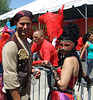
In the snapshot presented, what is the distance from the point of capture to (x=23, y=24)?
5.64ft

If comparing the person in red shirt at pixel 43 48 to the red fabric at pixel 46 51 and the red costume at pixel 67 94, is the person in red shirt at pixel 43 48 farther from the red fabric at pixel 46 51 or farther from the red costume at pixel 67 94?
the red costume at pixel 67 94

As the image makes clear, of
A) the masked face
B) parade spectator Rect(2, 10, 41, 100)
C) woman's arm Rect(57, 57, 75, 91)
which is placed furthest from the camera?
the masked face

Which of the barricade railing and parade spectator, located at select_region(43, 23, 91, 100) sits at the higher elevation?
parade spectator, located at select_region(43, 23, 91, 100)

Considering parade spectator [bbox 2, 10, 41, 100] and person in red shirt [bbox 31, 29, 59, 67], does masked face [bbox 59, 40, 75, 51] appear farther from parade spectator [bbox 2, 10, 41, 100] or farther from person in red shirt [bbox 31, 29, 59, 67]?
person in red shirt [bbox 31, 29, 59, 67]

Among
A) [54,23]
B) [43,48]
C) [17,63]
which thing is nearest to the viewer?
[17,63]

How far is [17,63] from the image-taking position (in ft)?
5.36

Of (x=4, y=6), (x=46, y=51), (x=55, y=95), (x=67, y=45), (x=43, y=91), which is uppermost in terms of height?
(x=4, y=6)

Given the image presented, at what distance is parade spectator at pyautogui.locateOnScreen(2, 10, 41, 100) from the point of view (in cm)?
156

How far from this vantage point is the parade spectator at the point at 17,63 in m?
1.56

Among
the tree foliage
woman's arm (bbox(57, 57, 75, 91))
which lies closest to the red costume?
woman's arm (bbox(57, 57, 75, 91))

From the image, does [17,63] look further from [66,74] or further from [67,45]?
[67,45]

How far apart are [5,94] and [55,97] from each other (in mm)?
730

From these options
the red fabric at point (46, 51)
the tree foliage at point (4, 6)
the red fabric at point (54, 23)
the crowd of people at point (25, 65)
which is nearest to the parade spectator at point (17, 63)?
the crowd of people at point (25, 65)

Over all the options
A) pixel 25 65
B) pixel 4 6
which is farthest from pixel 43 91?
pixel 4 6
